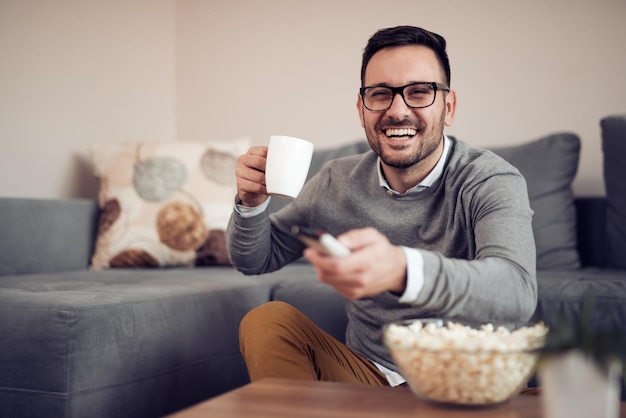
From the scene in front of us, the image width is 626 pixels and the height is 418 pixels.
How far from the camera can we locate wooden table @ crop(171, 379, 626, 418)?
30.7 inches

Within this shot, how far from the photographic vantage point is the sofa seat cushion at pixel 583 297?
1.52 metres

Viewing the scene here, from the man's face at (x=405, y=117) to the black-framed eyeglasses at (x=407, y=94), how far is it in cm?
1

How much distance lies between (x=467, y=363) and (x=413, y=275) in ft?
0.47

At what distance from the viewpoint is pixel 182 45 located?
3217mm

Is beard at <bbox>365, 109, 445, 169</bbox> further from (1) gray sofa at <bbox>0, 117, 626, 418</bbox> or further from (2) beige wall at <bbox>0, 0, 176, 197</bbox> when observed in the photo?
(2) beige wall at <bbox>0, 0, 176, 197</bbox>

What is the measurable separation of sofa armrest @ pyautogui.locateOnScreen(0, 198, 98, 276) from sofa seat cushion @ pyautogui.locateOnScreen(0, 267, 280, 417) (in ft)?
0.85

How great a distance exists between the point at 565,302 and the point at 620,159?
0.62 metres

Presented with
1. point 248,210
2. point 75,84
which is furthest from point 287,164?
point 75,84

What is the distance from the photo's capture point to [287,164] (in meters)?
1.18

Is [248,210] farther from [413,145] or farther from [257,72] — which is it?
[257,72]

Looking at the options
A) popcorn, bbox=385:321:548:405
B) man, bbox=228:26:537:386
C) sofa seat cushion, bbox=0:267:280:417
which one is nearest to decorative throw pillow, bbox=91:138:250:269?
sofa seat cushion, bbox=0:267:280:417

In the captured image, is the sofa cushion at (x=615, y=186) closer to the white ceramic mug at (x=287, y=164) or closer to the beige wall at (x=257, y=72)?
the beige wall at (x=257, y=72)

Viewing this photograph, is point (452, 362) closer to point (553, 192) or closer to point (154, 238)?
point (553, 192)

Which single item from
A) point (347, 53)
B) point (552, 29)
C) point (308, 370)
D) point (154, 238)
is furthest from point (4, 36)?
point (552, 29)
